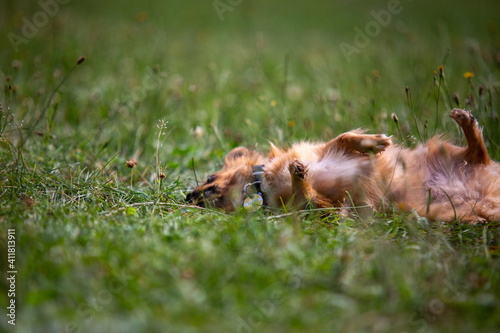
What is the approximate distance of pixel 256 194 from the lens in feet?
9.57

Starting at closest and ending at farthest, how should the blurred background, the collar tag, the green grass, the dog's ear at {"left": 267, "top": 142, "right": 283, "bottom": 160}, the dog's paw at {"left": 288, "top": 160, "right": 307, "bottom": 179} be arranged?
the green grass
the collar tag
the dog's paw at {"left": 288, "top": 160, "right": 307, "bottom": 179}
the dog's ear at {"left": 267, "top": 142, "right": 283, "bottom": 160}
the blurred background

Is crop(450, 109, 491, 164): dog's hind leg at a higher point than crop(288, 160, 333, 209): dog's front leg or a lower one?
higher

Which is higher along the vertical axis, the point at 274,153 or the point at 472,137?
the point at 472,137

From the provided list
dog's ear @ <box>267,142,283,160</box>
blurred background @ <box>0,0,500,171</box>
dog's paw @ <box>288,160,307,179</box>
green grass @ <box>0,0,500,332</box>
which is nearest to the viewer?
green grass @ <box>0,0,500,332</box>

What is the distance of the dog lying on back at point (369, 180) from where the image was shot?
9.73 ft

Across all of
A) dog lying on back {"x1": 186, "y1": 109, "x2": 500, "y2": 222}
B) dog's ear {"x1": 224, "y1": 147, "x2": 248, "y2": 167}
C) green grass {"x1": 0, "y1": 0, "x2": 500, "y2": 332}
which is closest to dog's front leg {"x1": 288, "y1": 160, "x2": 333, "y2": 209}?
dog lying on back {"x1": 186, "y1": 109, "x2": 500, "y2": 222}

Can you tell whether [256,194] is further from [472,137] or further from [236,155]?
[472,137]

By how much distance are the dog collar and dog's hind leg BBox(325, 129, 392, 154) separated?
1.98 ft

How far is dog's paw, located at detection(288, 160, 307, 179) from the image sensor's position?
9.44 ft

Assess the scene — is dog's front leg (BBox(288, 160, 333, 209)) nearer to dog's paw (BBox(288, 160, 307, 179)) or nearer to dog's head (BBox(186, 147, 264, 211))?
dog's paw (BBox(288, 160, 307, 179))

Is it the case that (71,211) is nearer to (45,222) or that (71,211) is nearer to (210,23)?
(45,222)

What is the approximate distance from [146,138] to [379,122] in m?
2.45

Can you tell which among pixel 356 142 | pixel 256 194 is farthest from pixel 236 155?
pixel 356 142

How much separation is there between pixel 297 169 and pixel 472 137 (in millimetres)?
1432
